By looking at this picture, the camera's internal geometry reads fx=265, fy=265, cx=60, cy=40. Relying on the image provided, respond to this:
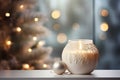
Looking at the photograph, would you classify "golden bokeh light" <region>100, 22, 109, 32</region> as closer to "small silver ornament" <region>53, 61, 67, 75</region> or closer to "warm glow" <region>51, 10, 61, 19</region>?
"warm glow" <region>51, 10, 61, 19</region>

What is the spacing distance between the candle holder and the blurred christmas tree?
1.93 feet

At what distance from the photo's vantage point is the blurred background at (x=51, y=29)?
72.7 inches

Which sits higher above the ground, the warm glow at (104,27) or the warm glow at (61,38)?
the warm glow at (104,27)

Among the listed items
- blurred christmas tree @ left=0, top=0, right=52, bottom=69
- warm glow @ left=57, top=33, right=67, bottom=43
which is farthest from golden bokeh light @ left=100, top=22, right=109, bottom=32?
blurred christmas tree @ left=0, top=0, right=52, bottom=69

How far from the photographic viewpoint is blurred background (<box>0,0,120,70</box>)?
1848mm

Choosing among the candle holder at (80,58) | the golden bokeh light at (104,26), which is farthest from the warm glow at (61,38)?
the candle holder at (80,58)

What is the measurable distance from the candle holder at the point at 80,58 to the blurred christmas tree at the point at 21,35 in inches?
23.2

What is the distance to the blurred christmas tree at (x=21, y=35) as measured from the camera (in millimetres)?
1859

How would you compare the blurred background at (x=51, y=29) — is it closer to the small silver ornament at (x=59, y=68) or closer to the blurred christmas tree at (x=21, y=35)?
the blurred christmas tree at (x=21, y=35)

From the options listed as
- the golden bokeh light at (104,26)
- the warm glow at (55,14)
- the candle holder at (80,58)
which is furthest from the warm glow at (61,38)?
the candle holder at (80,58)

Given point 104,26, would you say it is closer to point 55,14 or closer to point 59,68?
point 55,14

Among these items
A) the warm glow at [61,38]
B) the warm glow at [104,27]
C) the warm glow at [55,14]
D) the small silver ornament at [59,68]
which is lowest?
the small silver ornament at [59,68]

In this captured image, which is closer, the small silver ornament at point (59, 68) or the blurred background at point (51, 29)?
the small silver ornament at point (59, 68)

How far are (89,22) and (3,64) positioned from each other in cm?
67
